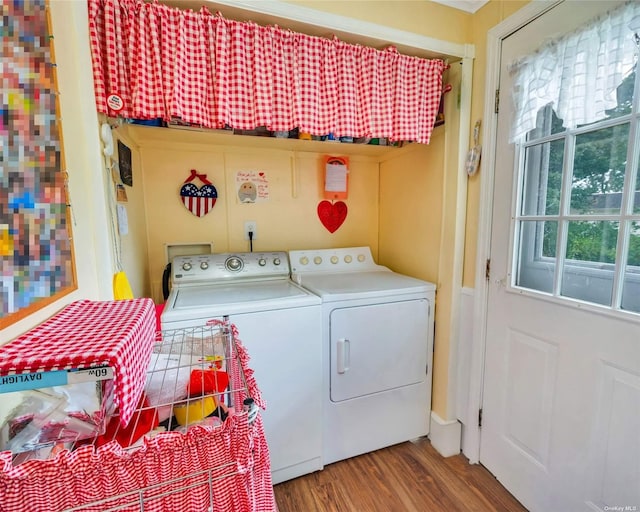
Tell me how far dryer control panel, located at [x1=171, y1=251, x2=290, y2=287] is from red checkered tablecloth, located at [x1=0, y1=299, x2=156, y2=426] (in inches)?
39.6

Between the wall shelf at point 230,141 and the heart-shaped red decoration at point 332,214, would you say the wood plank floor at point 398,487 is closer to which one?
the heart-shaped red decoration at point 332,214

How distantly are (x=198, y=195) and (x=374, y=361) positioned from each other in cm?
155

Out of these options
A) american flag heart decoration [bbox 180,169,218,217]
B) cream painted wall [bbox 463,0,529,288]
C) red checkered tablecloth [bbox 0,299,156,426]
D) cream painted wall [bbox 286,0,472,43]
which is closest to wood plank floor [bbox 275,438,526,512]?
cream painted wall [bbox 463,0,529,288]

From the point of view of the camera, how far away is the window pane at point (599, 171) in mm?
1036

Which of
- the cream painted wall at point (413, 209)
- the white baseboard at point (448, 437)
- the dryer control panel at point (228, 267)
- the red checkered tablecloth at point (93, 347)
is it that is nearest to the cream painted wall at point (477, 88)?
the cream painted wall at point (413, 209)

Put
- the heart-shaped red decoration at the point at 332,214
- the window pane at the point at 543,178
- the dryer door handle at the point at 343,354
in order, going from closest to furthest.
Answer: the window pane at the point at 543,178
the dryer door handle at the point at 343,354
the heart-shaped red decoration at the point at 332,214

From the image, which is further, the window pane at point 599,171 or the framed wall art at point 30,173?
the window pane at point 599,171

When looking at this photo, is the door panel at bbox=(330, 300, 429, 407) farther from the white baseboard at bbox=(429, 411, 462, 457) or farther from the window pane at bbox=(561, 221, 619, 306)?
the window pane at bbox=(561, 221, 619, 306)

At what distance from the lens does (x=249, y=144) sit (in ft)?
6.57

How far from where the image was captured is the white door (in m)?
1.04

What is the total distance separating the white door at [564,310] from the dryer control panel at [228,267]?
1.27m

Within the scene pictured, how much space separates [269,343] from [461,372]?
1138mm

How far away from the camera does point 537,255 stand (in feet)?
4.38

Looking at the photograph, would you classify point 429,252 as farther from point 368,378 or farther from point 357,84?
point 357,84
